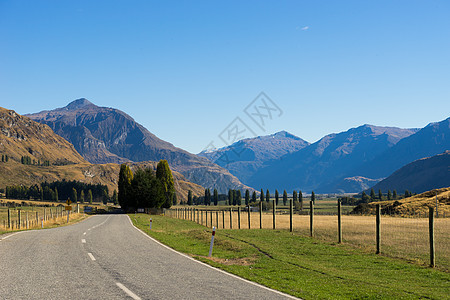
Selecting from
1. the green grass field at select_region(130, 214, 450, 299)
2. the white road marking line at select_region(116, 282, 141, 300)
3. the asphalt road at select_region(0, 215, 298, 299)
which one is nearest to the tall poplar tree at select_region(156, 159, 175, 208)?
the green grass field at select_region(130, 214, 450, 299)

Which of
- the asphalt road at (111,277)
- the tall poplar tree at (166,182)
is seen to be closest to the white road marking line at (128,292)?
the asphalt road at (111,277)

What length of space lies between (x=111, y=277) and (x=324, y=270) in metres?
7.74

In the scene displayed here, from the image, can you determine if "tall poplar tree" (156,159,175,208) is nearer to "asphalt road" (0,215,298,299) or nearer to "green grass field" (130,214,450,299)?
"green grass field" (130,214,450,299)

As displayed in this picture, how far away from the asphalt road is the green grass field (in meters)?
1.25

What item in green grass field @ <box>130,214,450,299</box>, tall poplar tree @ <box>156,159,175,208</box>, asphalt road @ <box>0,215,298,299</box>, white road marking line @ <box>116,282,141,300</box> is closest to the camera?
white road marking line @ <box>116,282,141,300</box>

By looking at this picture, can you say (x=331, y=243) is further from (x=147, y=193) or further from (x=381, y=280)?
(x=147, y=193)

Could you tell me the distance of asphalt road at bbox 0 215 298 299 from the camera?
10.5 meters

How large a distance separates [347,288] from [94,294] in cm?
705

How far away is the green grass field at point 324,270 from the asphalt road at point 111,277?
1.25 metres

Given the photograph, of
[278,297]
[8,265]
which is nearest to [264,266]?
[278,297]

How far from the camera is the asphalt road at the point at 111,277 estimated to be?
10523 millimetres

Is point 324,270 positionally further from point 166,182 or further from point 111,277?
point 166,182

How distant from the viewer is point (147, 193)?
324 ft

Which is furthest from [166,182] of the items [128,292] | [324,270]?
[128,292]
